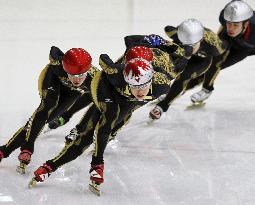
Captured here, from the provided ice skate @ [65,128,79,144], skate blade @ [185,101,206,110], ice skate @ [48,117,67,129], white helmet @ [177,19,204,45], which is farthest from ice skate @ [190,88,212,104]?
ice skate @ [65,128,79,144]

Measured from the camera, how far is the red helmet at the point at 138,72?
422cm

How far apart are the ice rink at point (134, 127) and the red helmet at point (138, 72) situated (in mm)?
893

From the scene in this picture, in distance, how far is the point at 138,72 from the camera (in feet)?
13.8

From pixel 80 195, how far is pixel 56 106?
2.51 feet

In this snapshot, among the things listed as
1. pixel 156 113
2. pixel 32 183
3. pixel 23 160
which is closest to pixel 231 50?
pixel 156 113

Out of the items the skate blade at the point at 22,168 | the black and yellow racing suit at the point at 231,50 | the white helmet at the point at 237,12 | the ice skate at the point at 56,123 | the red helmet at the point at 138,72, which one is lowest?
the ice skate at the point at 56,123

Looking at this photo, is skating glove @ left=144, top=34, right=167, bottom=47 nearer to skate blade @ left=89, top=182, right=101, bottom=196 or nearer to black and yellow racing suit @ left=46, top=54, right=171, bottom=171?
black and yellow racing suit @ left=46, top=54, right=171, bottom=171

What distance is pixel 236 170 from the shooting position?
16.6ft

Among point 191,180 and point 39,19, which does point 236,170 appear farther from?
point 39,19

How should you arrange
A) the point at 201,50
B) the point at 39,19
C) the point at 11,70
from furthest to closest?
the point at 39,19, the point at 11,70, the point at 201,50

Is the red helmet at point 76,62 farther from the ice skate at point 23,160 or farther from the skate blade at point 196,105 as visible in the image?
the skate blade at point 196,105

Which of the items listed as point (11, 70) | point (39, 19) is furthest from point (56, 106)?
point (39, 19)

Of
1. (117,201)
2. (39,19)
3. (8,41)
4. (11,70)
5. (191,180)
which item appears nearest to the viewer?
(117,201)

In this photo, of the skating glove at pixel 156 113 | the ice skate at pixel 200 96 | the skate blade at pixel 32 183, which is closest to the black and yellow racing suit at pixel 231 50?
the ice skate at pixel 200 96
